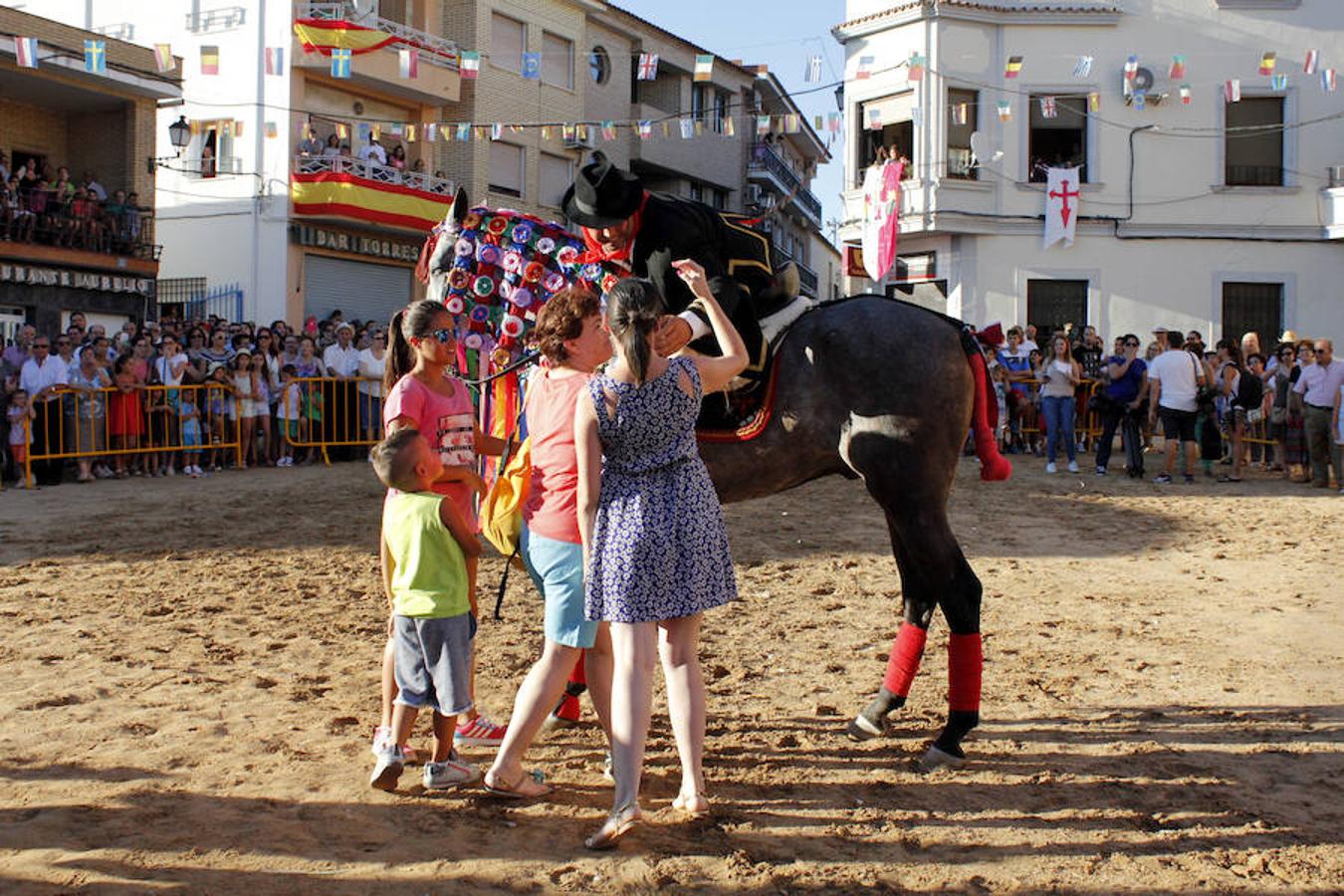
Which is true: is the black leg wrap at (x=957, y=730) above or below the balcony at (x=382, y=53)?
below

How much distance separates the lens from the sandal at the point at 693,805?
13.5ft

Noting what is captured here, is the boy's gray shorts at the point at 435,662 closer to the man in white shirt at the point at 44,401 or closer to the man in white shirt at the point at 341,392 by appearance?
the man in white shirt at the point at 44,401

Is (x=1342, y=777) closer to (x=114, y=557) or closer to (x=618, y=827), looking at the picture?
(x=618, y=827)

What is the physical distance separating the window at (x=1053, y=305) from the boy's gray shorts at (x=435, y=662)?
77.5ft

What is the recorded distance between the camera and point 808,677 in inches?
238

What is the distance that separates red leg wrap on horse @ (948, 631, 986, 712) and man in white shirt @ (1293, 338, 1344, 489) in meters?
11.4

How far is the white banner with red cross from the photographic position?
25.6 meters

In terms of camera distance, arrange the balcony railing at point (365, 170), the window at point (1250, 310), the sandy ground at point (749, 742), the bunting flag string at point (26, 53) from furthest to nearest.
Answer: the balcony railing at point (365, 170), the window at point (1250, 310), the bunting flag string at point (26, 53), the sandy ground at point (749, 742)

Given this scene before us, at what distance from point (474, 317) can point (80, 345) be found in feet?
36.0

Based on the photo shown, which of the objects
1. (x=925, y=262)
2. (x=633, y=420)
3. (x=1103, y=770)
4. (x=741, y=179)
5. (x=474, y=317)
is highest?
(x=741, y=179)

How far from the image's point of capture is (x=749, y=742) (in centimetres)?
502

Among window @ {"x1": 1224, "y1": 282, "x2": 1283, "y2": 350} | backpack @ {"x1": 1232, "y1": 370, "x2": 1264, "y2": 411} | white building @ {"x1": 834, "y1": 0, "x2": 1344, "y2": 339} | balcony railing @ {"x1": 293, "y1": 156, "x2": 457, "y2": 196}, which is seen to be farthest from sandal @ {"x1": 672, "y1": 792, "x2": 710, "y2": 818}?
window @ {"x1": 1224, "y1": 282, "x2": 1283, "y2": 350}

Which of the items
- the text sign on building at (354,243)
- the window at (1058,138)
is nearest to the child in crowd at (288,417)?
the text sign on building at (354,243)

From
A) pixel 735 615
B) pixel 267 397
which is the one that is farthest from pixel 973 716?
pixel 267 397
